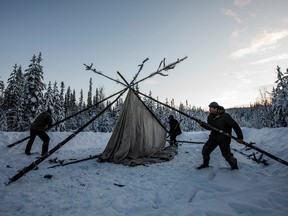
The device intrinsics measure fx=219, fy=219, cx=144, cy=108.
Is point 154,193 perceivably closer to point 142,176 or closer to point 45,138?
point 142,176

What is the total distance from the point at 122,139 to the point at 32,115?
2321 cm

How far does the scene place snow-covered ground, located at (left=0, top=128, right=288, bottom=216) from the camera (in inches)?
143

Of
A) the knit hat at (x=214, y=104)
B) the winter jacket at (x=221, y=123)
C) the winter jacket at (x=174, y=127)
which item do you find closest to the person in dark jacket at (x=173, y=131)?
the winter jacket at (x=174, y=127)

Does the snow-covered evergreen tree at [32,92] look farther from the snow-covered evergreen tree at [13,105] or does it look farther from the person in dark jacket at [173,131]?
the person in dark jacket at [173,131]

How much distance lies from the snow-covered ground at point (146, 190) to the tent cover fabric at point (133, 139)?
57cm

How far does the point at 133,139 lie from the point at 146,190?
3420mm

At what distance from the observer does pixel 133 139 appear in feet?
26.6

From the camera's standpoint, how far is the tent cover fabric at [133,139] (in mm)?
7770

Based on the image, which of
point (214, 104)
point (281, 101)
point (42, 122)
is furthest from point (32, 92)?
point (281, 101)

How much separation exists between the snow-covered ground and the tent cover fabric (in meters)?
0.57

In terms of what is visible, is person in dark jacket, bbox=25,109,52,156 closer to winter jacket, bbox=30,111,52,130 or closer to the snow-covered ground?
winter jacket, bbox=30,111,52,130

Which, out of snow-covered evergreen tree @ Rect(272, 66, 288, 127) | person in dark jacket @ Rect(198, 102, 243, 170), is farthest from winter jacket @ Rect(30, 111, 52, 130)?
snow-covered evergreen tree @ Rect(272, 66, 288, 127)

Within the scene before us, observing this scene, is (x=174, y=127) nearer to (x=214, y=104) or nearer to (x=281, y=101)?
(x=214, y=104)

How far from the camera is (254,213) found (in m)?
3.35
